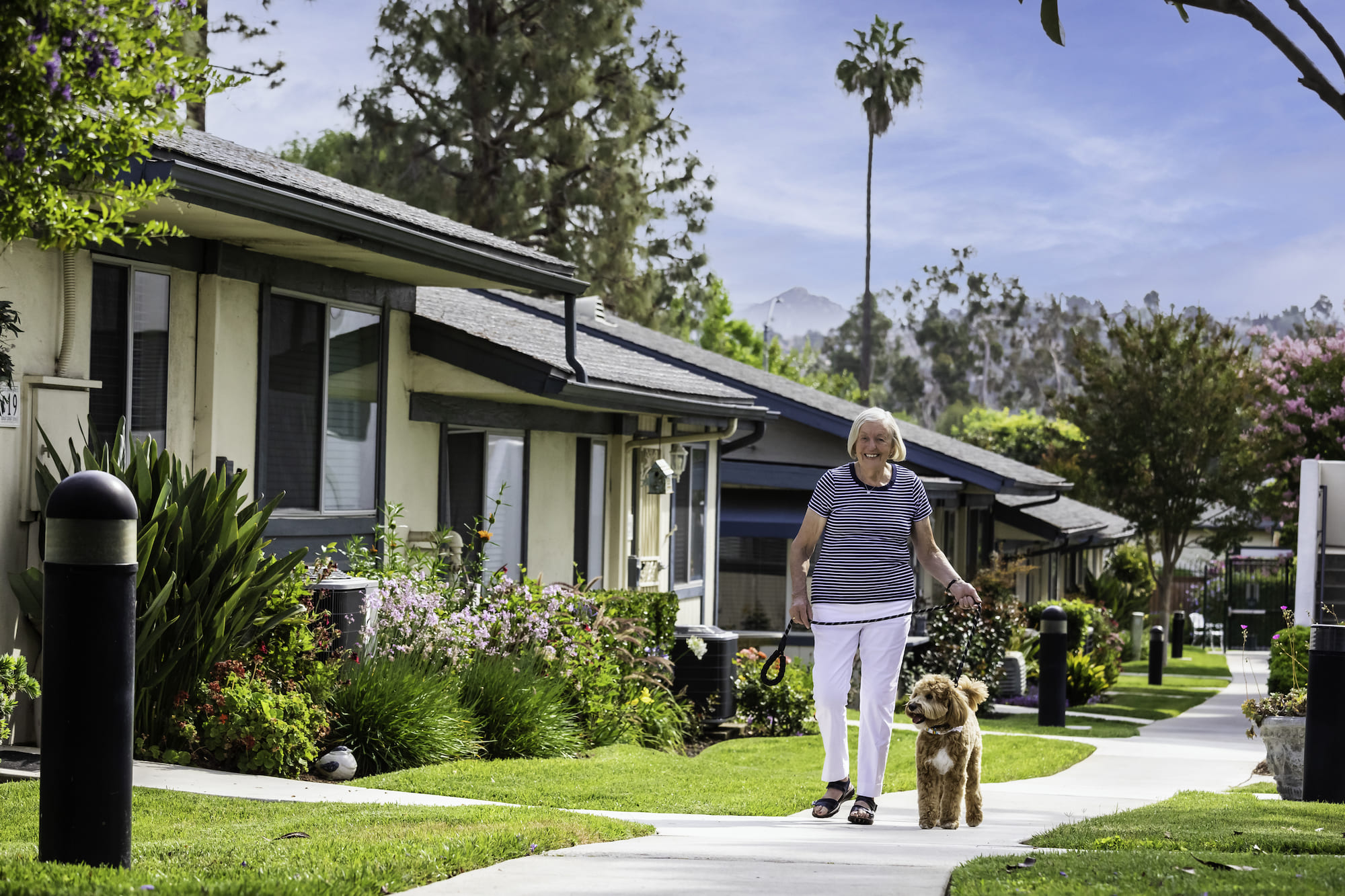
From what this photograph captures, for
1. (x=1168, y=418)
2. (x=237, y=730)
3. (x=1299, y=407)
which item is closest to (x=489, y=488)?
(x=237, y=730)

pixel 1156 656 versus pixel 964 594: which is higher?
pixel 964 594

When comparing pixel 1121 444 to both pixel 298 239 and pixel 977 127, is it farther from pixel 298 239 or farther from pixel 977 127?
pixel 298 239

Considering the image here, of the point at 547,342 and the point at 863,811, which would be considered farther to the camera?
the point at 547,342

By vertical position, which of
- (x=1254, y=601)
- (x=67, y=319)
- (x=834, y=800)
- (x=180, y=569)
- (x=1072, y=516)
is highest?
(x=67, y=319)

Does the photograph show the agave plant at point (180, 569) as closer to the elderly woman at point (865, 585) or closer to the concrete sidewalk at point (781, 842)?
the concrete sidewalk at point (781, 842)

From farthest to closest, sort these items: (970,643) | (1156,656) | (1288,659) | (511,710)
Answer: (1156,656) → (970,643) → (1288,659) → (511,710)

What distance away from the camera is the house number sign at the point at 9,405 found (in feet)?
26.7

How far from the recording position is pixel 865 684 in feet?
23.6

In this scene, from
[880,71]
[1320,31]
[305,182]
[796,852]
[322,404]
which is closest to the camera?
[796,852]

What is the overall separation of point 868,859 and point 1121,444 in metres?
25.7

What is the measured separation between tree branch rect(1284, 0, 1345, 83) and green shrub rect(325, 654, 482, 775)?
248 inches

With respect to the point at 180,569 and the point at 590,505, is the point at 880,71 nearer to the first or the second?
the point at 590,505

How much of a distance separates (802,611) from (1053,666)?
30.0 ft

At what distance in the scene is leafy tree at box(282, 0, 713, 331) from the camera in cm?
3328
